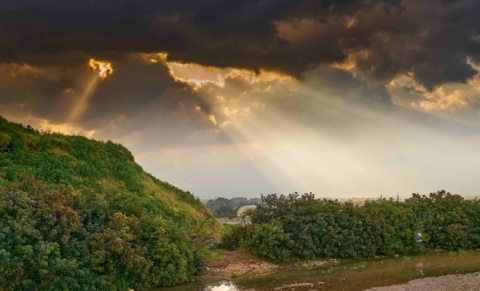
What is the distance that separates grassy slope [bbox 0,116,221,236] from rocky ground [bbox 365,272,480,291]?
1154 centimetres

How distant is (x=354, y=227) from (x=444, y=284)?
23.6 feet

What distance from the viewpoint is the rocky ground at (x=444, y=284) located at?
1412cm

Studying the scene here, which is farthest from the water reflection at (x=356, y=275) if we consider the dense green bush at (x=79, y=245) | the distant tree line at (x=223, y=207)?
the distant tree line at (x=223, y=207)

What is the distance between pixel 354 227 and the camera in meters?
22.0

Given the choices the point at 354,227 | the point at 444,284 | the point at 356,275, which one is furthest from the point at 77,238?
the point at 354,227

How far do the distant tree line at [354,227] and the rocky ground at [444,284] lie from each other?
553cm

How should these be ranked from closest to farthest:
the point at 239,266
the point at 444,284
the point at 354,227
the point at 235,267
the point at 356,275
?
the point at 444,284
the point at 356,275
the point at 235,267
the point at 239,266
the point at 354,227

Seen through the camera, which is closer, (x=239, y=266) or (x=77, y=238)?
(x=77, y=238)

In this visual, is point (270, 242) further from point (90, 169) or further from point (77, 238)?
point (90, 169)

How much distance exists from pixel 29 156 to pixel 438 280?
2307 centimetres

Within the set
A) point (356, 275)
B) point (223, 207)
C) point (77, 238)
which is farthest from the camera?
point (223, 207)

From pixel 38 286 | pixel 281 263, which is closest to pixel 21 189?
pixel 38 286

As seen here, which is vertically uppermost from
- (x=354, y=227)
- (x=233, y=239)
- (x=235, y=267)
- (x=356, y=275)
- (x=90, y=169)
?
(x=90, y=169)

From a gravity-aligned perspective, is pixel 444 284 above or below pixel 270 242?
below
